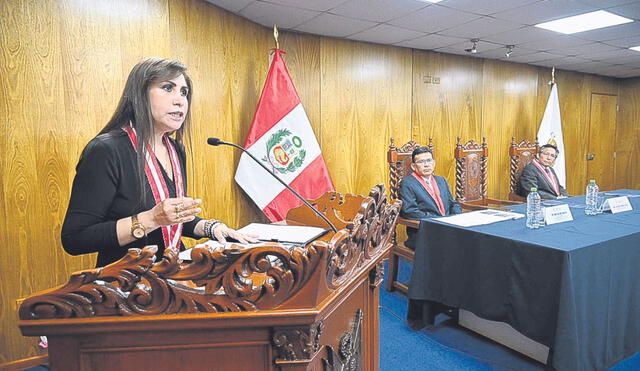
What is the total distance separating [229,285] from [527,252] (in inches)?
72.2

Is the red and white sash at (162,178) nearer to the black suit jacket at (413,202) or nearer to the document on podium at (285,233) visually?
the document on podium at (285,233)

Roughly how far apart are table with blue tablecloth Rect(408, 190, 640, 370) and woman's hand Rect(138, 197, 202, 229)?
67.5 inches

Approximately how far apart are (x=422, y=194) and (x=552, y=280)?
146 centimetres

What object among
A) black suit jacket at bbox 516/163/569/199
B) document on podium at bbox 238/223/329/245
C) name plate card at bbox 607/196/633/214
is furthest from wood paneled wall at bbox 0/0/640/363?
name plate card at bbox 607/196/633/214

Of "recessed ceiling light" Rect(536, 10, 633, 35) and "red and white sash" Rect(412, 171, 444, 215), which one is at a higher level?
"recessed ceiling light" Rect(536, 10, 633, 35)

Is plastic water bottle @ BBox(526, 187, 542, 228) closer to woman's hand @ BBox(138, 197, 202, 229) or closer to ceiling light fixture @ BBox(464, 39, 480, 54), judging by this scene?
woman's hand @ BBox(138, 197, 202, 229)

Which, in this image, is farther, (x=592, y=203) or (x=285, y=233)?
(x=592, y=203)

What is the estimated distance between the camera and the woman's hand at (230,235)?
1.06 metres

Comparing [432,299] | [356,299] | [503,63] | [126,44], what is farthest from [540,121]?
[356,299]

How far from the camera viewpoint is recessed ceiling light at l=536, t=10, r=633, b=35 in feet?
11.4

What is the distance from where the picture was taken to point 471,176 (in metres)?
4.06

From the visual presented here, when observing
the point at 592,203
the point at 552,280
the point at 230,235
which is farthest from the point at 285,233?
the point at 592,203

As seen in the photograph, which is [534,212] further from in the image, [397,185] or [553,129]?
[553,129]

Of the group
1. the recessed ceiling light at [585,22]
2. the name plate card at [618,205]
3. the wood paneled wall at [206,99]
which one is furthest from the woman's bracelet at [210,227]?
the recessed ceiling light at [585,22]
